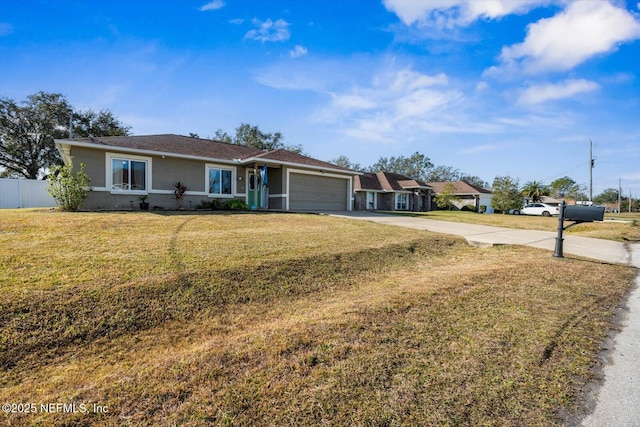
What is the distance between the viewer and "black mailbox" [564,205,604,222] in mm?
6766

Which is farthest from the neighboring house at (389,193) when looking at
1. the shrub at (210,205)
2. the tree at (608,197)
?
the tree at (608,197)

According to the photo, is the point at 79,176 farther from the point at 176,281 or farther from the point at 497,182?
the point at 497,182

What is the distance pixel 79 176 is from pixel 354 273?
452 inches

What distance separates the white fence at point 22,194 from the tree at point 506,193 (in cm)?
3806

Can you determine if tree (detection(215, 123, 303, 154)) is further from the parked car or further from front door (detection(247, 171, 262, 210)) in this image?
the parked car

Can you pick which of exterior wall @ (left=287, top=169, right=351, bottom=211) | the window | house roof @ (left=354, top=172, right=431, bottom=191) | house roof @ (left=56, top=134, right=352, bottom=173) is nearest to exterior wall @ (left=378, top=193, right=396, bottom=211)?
house roof @ (left=354, top=172, right=431, bottom=191)

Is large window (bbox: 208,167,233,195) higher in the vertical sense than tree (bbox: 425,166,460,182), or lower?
lower

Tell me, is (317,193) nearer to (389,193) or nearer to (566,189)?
(389,193)

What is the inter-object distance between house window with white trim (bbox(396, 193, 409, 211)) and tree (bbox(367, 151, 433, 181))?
2906 cm

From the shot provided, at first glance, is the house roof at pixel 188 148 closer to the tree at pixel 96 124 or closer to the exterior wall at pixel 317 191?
the exterior wall at pixel 317 191

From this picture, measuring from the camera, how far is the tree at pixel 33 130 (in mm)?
24844

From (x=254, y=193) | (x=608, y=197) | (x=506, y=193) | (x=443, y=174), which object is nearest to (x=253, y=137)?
(x=254, y=193)

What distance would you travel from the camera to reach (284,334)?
10.2 ft

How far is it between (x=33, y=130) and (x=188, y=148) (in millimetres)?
20788
